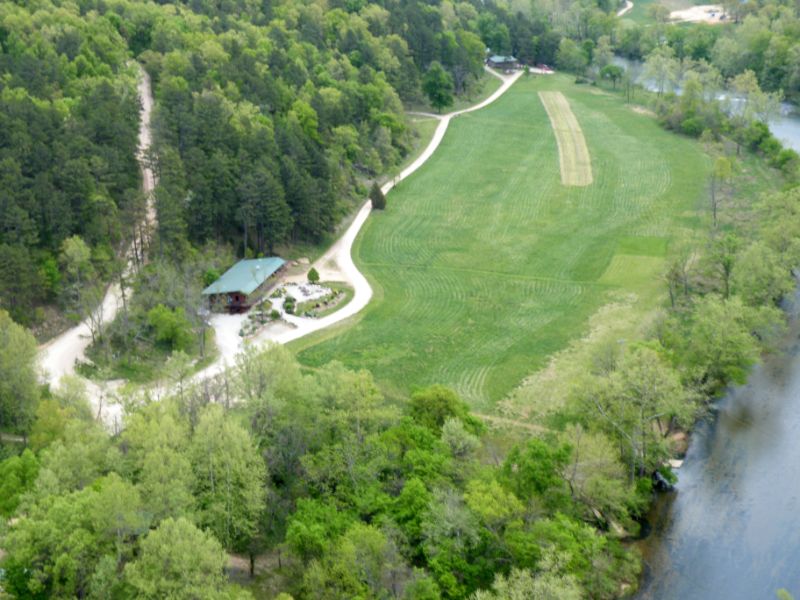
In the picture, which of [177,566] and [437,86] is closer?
[177,566]

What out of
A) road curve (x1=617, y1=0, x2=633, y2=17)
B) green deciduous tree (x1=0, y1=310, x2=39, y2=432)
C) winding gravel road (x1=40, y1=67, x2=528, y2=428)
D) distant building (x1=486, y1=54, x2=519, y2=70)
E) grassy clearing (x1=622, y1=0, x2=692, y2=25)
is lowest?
distant building (x1=486, y1=54, x2=519, y2=70)

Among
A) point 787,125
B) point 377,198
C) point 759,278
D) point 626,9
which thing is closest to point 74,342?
point 377,198

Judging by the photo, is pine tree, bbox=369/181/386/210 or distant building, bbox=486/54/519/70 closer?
pine tree, bbox=369/181/386/210

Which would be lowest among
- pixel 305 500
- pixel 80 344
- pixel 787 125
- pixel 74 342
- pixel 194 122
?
pixel 74 342

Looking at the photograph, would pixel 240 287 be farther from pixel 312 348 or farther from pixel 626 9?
pixel 626 9


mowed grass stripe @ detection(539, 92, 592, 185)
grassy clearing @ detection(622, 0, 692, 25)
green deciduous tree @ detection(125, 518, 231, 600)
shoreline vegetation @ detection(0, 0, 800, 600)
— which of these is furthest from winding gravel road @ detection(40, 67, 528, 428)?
grassy clearing @ detection(622, 0, 692, 25)

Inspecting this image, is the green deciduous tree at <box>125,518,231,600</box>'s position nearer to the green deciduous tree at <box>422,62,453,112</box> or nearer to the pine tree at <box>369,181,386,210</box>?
the pine tree at <box>369,181,386,210</box>

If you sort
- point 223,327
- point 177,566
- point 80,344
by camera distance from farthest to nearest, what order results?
point 223,327 < point 80,344 < point 177,566

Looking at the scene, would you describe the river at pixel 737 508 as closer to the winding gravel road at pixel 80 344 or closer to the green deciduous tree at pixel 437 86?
the winding gravel road at pixel 80 344
